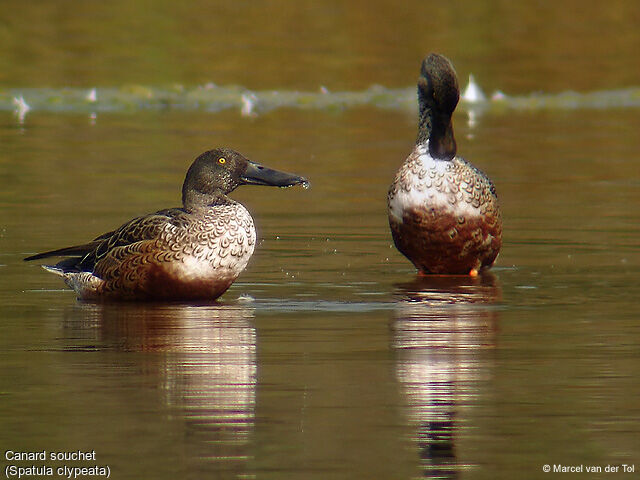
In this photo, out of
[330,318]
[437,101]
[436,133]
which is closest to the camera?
[330,318]

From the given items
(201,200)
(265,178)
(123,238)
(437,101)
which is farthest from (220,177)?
(437,101)

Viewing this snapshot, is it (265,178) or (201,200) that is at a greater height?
(265,178)

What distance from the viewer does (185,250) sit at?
34.1ft

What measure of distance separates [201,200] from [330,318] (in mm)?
1489

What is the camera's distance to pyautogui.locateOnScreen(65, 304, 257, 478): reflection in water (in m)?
6.86

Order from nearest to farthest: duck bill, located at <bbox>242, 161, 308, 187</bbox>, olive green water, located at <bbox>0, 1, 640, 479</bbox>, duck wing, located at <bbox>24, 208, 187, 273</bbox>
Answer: olive green water, located at <bbox>0, 1, 640, 479</bbox> → duck wing, located at <bbox>24, 208, 187, 273</bbox> → duck bill, located at <bbox>242, 161, 308, 187</bbox>

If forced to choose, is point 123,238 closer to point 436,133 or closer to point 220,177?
point 220,177

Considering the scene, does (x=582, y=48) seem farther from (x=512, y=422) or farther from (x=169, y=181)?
(x=512, y=422)

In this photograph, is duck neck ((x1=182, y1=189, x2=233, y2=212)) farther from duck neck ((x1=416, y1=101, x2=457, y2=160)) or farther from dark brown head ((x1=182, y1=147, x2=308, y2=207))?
duck neck ((x1=416, y1=101, x2=457, y2=160))

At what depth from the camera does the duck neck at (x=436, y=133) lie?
11922mm

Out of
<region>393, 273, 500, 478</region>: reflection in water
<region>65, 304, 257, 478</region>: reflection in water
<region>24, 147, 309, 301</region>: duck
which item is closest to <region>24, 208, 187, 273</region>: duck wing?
<region>24, 147, 309, 301</region>: duck

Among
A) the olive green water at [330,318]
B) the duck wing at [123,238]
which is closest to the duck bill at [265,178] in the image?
the duck wing at [123,238]

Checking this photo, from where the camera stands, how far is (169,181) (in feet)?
61.7

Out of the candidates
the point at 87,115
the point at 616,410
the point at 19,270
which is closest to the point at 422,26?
the point at 87,115
